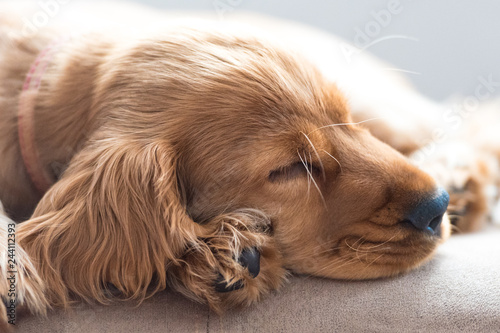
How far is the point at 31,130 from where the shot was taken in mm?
1495

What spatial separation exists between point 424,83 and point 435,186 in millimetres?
1529

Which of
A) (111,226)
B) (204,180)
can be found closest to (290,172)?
→ (204,180)

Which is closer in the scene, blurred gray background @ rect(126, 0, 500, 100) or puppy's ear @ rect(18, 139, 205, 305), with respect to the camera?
puppy's ear @ rect(18, 139, 205, 305)

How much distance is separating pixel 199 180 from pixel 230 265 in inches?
9.9

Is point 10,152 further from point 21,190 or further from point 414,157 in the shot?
point 414,157

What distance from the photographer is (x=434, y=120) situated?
2.24 m

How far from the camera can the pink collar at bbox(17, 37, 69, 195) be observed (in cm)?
149

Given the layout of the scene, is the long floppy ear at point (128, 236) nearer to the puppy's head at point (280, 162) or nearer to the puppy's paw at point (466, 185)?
the puppy's head at point (280, 162)

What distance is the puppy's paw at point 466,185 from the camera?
186cm

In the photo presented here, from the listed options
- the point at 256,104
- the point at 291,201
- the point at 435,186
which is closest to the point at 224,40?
the point at 256,104

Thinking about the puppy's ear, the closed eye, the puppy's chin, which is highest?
the closed eye

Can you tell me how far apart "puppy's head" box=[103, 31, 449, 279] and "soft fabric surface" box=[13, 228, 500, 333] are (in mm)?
88

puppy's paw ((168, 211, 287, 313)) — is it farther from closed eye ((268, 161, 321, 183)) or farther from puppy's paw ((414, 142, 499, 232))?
puppy's paw ((414, 142, 499, 232))

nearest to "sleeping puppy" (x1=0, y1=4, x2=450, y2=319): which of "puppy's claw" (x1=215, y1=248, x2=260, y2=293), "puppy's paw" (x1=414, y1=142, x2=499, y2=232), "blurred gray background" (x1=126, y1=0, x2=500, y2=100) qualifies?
"puppy's claw" (x1=215, y1=248, x2=260, y2=293)
